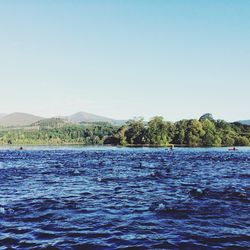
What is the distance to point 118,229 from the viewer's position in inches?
838

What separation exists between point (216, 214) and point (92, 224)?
779 centimetres

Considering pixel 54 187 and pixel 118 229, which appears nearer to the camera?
pixel 118 229

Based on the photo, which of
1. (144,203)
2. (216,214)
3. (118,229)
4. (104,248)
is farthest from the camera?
(144,203)

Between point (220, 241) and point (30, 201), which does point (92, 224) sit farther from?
point (30, 201)

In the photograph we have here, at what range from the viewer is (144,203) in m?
28.9

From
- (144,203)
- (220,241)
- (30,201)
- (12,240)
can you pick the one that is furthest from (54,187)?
(220,241)

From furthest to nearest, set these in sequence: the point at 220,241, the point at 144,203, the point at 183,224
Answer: the point at 144,203, the point at 183,224, the point at 220,241

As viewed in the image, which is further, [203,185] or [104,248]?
[203,185]

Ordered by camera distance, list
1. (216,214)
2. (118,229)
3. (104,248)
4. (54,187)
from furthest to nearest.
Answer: (54,187) < (216,214) < (118,229) < (104,248)

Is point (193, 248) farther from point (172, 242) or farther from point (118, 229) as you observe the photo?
point (118, 229)

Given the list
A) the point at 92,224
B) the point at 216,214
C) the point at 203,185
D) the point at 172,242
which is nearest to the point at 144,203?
the point at 216,214

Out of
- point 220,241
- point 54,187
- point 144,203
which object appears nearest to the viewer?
point 220,241

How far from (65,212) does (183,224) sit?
7302 millimetres

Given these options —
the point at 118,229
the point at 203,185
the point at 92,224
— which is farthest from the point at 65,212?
the point at 203,185
